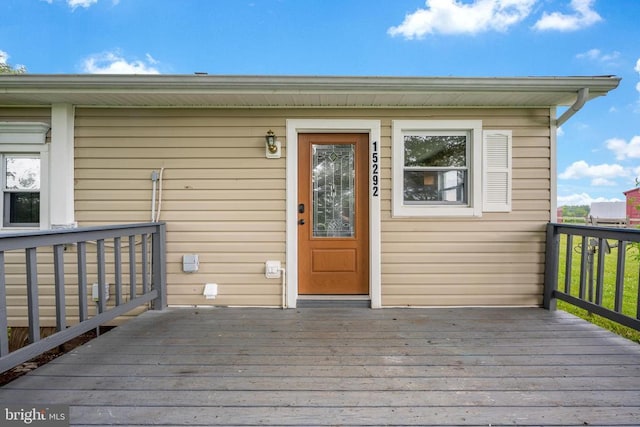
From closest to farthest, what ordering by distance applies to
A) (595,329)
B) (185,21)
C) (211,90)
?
(595,329) < (211,90) < (185,21)

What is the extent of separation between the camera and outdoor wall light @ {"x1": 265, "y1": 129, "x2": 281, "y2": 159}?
3016mm

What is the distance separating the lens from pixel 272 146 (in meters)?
3.03

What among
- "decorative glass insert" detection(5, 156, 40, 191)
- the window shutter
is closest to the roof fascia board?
the window shutter

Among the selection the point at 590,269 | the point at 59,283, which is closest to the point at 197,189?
the point at 59,283

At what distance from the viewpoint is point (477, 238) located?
3.09 meters

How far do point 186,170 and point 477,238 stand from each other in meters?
3.14

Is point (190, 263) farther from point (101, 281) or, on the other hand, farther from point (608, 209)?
point (608, 209)

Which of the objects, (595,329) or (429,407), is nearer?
(429,407)

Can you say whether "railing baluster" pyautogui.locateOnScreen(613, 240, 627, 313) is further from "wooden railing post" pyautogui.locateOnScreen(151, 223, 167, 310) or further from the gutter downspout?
"wooden railing post" pyautogui.locateOnScreen(151, 223, 167, 310)

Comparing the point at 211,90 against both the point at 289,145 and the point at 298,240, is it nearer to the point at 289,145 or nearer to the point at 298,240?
the point at 289,145

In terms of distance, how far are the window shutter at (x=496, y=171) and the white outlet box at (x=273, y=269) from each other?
222 cm

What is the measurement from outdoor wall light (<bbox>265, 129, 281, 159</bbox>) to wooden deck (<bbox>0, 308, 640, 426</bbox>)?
1.64m

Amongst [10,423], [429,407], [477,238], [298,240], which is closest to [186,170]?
[298,240]

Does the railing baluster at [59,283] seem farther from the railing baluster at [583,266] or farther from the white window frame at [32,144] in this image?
the railing baluster at [583,266]
